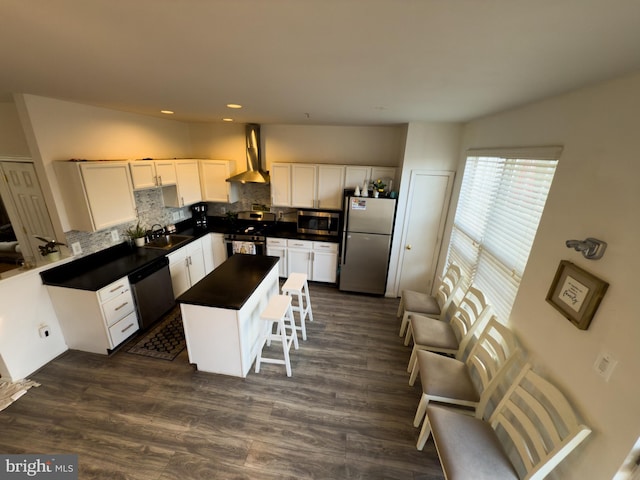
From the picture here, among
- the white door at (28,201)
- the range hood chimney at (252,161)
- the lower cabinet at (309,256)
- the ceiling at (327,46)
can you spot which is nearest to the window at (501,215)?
the ceiling at (327,46)

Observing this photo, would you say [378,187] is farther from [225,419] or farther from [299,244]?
[225,419]

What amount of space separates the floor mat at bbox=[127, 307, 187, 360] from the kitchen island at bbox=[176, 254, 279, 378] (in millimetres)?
438

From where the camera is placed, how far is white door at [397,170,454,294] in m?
3.46

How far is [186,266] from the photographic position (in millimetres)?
3723

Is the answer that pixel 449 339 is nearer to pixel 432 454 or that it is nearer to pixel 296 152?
pixel 432 454

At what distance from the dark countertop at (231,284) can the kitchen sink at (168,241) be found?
1.06 meters

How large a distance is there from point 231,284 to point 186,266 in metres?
1.59

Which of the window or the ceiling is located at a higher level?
the ceiling

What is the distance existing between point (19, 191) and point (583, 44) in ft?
14.9

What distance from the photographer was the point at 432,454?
1919 mm

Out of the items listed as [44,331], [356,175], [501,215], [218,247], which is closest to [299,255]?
[218,247]

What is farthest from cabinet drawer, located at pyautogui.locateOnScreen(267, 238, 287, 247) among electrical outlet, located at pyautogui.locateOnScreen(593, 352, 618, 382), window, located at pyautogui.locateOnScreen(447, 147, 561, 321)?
electrical outlet, located at pyautogui.locateOnScreen(593, 352, 618, 382)

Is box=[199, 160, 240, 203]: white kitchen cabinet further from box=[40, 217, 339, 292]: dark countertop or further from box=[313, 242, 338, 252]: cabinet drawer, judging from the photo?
box=[313, 242, 338, 252]: cabinet drawer

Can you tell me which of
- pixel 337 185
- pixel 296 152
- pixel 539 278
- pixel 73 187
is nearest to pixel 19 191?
pixel 73 187
